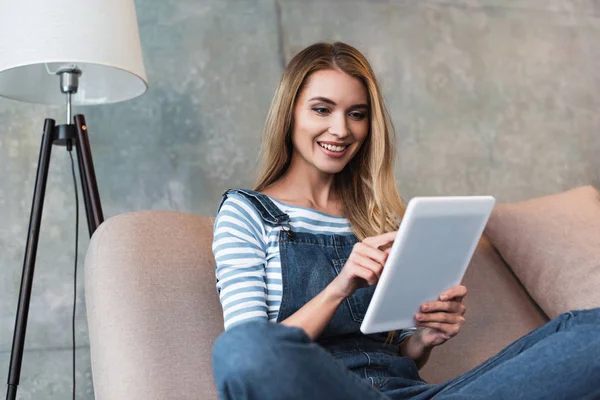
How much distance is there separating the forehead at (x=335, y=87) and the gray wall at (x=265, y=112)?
31.8 inches

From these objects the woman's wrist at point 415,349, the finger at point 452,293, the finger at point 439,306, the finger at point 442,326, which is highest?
the finger at point 452,293

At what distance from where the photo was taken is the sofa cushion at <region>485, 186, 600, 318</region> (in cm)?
205

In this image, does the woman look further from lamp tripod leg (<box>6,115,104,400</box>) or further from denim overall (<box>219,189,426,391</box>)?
lamp tripod leg (<box>6,115,104,400</box>)

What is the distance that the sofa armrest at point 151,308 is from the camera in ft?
4.96

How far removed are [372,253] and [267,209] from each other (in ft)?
1.13

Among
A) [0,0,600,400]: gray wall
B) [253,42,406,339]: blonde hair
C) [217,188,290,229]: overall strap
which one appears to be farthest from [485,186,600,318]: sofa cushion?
[217,188,290,229]: overall strap

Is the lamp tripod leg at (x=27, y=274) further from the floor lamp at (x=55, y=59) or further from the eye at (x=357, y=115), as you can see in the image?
the eye at (x=357, y=115)

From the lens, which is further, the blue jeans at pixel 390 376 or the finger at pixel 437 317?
the finger at pixel 437 317

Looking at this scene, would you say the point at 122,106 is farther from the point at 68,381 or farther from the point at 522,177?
the point at 522,177

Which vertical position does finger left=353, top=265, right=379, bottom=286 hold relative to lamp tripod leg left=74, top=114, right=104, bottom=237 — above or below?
below

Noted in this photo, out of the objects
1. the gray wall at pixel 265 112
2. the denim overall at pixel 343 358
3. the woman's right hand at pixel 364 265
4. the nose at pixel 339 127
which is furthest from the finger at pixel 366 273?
the gray wall at pixel 265 112

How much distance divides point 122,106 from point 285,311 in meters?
1.13

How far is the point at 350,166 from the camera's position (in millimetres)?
1936

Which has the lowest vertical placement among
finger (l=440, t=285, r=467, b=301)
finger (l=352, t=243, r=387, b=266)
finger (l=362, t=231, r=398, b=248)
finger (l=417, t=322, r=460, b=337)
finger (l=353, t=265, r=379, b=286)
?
finger (l=417, t=322, r=460, b=337)
